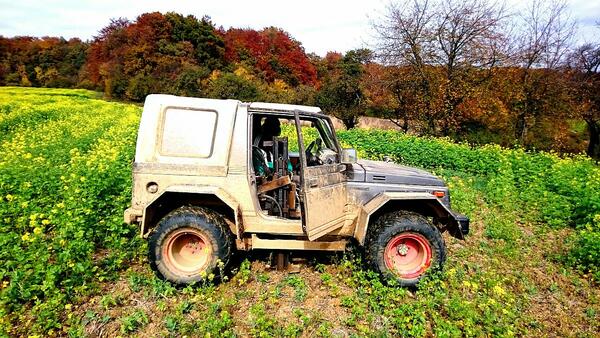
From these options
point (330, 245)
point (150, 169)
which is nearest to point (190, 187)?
point (150, 169)

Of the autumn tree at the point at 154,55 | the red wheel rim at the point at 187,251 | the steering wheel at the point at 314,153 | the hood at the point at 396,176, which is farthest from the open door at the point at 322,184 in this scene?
the autumn tree at the point at 154,55

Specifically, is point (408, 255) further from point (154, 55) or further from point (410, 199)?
point (154, 55)

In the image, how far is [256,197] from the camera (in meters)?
4.16

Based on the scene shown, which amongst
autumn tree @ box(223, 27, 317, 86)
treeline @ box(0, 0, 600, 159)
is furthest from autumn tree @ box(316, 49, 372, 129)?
autumn tree @ box(223, 27, 317, 86)

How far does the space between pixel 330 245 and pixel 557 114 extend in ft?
81.1

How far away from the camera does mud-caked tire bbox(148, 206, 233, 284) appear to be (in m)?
4.00

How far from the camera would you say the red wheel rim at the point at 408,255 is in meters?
4.31

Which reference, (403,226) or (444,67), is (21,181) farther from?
(444,67)

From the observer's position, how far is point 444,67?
20094mm

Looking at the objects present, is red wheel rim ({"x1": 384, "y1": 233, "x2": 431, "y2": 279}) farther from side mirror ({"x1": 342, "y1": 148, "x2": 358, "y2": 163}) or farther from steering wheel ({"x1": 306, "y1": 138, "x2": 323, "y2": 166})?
steering wheel ({"x1": 306, "y1": 138, "x2": 323, "y2": 166})

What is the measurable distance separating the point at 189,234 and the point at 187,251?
0.24 metres

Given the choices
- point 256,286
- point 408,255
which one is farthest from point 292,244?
point 408,255

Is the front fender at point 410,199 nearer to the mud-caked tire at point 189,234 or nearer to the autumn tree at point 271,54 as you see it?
the mud-caked tire at point 189,234

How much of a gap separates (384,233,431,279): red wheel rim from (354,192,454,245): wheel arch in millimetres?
386
